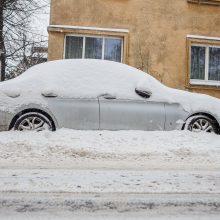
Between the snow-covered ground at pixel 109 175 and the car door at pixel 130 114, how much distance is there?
0.66 feet

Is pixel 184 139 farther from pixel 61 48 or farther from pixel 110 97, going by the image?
pixel 61 48

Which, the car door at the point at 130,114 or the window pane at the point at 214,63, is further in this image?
the window pane at the point at 214,63

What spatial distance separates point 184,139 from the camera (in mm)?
7332

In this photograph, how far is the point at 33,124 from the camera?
7.26m

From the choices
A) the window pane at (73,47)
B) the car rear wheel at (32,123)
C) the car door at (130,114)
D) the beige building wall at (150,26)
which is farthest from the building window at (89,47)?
the car rear wheel at (32,123)

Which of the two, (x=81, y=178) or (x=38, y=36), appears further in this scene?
(x=38, y=36)

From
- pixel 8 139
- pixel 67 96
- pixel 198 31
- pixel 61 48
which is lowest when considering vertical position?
pixel 8 139

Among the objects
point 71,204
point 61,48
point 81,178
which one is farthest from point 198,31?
point 71,204

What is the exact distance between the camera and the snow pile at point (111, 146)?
625 cm

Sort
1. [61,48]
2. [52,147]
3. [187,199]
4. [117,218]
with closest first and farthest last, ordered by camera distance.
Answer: [117,218]
[187,199]
[52,147]
[61,48]

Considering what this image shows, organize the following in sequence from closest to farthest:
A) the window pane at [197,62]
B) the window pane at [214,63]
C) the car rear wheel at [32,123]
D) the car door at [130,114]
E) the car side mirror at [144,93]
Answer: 1. the car rear wheel at [32,123]
2. the car door at [130,114]
3. the car side mirror at [144,93]
4. the window pane at [197,62]
5. the window pane at [214,63]

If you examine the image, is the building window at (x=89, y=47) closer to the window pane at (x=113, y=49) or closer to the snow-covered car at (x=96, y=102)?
the window pane at (x=113, y=49)

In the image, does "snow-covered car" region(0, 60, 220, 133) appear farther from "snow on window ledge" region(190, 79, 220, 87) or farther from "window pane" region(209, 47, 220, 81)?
"window pane" region(209, 47, 220, 81)

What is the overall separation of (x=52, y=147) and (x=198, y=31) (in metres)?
8.98
